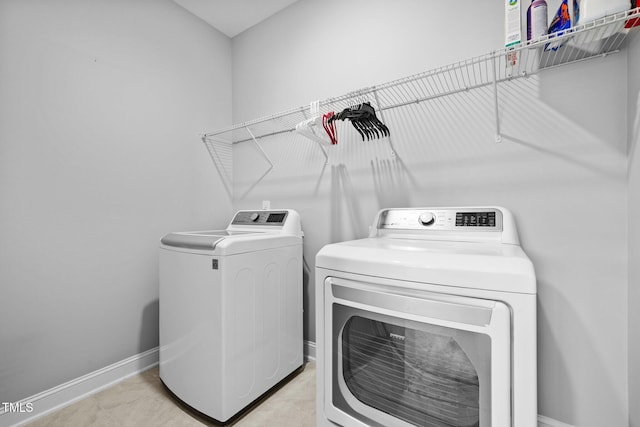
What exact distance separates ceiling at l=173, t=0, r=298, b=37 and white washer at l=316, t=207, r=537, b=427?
2057 mm

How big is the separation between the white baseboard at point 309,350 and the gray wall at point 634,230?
5.02 ft

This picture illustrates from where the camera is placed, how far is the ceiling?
2.07 meters

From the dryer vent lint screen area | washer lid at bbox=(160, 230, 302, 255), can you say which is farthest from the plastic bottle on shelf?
washer lid at bbox=(160, 230, 302, 255)

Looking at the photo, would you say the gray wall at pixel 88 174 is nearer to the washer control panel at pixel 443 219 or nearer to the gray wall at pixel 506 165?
the gray wall at pixel 506 165

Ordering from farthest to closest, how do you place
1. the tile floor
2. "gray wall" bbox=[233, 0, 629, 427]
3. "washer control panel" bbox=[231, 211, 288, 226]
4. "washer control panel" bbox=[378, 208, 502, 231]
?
"washer control panel" bbox=[231, 211, 288, 226]
the tile floor
"washer control panel" bbox=[378, 208, 502, 231]
"gray wall" bbox=[233, 0, 629, 427]

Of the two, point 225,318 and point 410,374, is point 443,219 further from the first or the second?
point 225,318

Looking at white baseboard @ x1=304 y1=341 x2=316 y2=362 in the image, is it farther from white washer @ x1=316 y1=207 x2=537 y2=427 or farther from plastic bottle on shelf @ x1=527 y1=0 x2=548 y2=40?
plastic bottle on shelf @ x1=527 y1=0 x2=548 y2=40

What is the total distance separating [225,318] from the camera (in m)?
1.28

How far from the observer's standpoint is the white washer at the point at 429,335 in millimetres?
747

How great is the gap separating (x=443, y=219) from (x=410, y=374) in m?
0.73

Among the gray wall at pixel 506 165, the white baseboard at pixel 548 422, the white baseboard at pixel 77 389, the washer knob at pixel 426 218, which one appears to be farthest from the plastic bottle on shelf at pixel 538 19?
the white baseboard at pixel 77 389

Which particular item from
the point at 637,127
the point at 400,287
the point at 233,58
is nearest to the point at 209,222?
the point at 233,58

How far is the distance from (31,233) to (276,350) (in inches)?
56.0

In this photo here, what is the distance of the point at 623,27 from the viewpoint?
0.95 metres
